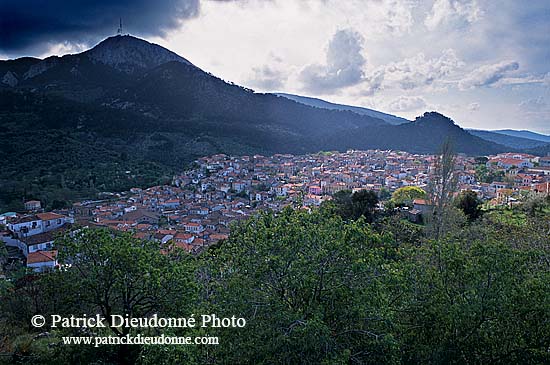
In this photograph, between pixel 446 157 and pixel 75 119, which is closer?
pixel 446 157

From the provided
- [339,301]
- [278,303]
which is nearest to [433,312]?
[339,301]

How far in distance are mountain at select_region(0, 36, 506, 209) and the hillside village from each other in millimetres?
4896

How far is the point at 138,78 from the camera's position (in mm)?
84688

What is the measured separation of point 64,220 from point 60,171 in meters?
13.8

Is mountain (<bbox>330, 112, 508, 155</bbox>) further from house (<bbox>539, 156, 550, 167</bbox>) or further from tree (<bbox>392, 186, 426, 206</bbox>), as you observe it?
tree (<bbox>392, 186, 426, 206</bbox>)

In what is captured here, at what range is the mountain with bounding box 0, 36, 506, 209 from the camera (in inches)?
1652

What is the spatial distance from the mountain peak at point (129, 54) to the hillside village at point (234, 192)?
1790 inches

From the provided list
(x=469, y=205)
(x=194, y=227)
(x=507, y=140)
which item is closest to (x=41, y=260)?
(x=194, y=227)

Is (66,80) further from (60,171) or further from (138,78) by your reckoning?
(60,171)

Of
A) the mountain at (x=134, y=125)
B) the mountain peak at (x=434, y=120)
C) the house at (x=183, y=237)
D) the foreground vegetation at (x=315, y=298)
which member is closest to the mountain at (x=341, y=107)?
the mountain at (x=134, y=125)

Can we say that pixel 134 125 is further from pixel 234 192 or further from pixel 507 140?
pixel 507 140

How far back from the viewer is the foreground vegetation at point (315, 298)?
4.77m

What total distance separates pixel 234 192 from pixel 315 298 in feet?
135

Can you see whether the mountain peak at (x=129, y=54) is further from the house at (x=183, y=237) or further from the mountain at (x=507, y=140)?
the mountain at (x=507, y=140)
